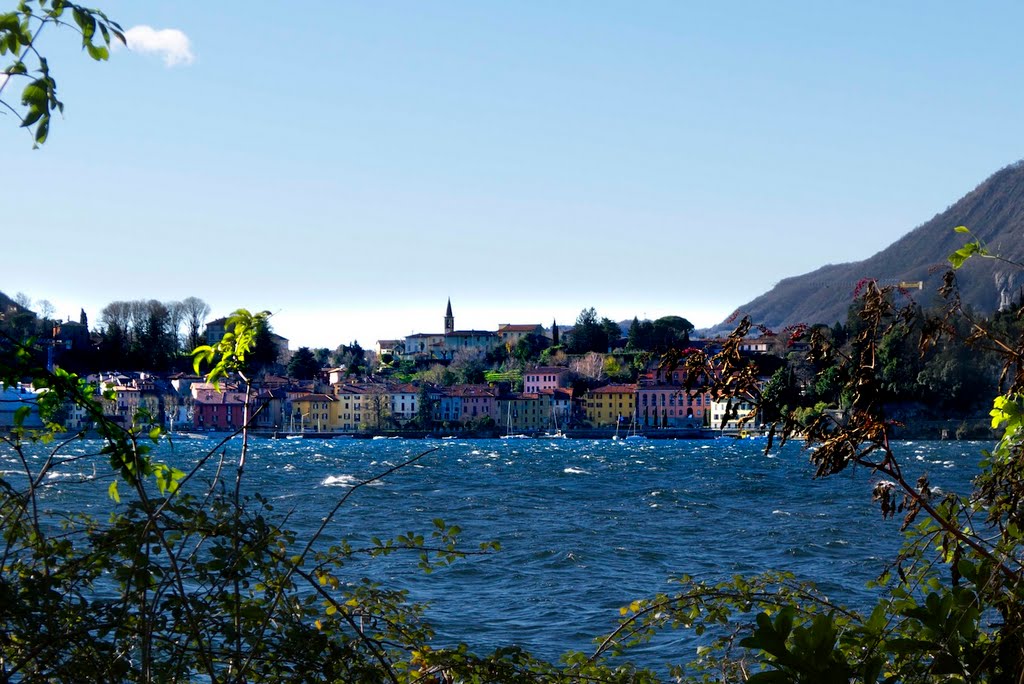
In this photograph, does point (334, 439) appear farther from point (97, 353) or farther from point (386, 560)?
point (386, 560)

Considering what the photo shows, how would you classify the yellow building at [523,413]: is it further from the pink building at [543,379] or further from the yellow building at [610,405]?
the pink building at [543,379]

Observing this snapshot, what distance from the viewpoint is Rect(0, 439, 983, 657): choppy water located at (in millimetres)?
12430

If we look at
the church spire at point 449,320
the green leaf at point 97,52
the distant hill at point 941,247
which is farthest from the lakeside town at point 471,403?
the green leaf at point 97,52

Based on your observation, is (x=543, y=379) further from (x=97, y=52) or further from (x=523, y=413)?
(x=97, y=52)

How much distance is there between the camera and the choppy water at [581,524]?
1243 centimetres

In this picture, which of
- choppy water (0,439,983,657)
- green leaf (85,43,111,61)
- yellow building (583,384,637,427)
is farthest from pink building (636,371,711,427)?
green leaf (85,43,111,61)

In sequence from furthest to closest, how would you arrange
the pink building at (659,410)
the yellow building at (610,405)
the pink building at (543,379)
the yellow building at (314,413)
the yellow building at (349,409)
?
the pink building at (543,379)
the yellow building at (349,409)
the yellow building at (610,405)
the pink building at (659,410)
the yellow building at (314,413)

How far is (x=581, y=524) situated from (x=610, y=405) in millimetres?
63381

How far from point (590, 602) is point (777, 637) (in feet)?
39.7

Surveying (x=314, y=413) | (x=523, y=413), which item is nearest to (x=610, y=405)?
(x=523, y=413)

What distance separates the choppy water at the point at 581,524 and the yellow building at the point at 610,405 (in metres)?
37.5

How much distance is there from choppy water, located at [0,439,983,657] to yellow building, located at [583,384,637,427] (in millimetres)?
37545

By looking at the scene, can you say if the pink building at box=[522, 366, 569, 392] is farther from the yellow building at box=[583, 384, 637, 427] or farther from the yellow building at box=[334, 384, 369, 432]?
the yellow building at box=[334, 384, 369, 432]

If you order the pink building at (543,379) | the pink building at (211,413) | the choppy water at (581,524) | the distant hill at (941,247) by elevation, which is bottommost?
the choppy water at (581,524)
